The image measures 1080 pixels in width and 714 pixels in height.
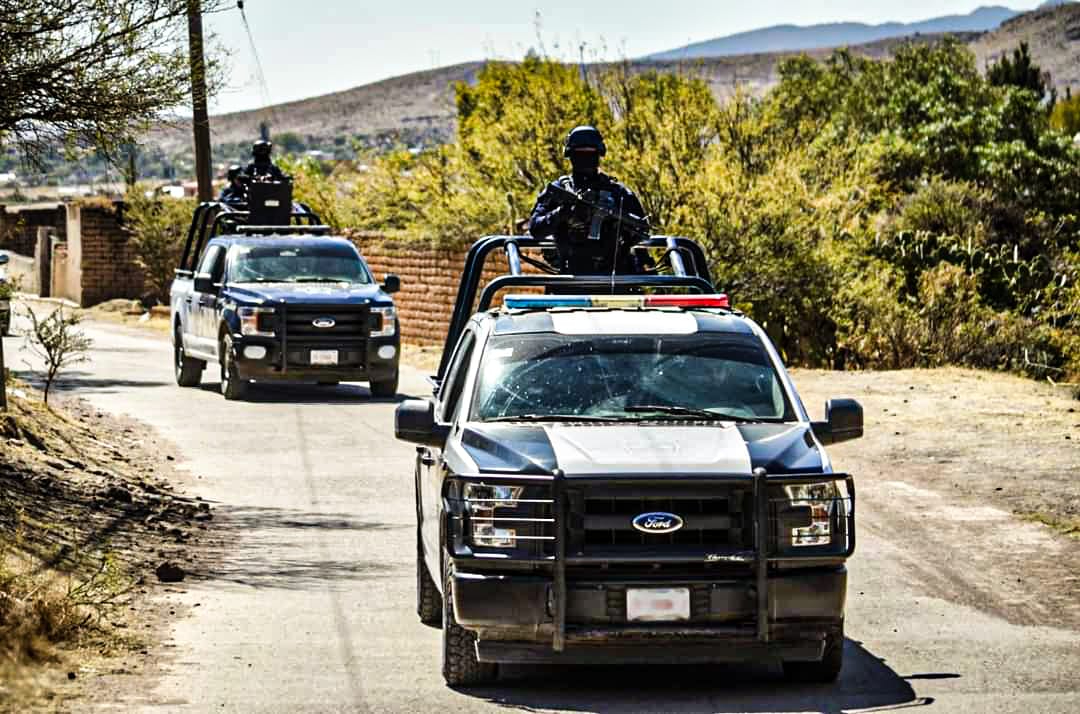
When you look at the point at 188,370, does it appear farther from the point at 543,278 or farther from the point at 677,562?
the point at 677,562

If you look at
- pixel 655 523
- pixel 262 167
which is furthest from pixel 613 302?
pixel 262 167

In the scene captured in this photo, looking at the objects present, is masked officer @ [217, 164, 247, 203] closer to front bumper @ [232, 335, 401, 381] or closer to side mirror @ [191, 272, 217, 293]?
side mirror @ [191, 272, 217, 293]

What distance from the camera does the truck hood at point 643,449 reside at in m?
7.65

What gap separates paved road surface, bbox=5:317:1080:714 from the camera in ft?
25.6

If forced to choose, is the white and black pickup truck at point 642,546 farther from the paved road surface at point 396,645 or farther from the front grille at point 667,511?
the paved road surface at point 396,645

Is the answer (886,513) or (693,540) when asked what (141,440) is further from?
(693,540)

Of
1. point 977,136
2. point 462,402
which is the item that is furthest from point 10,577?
point 977,136

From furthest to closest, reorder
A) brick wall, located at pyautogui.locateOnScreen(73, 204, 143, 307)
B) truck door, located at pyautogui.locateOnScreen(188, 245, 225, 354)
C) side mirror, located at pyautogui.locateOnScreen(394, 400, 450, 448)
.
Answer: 1. brick wall, located at pyautogui.locateOnScreen(73, 204, 143, 307)
2. truck door, located at pyautogui.locateOnScreen(188, 245, 225, 354)
3. side mirror, located at pyautogui.locateOnScreen(394, 400, 450, 448)

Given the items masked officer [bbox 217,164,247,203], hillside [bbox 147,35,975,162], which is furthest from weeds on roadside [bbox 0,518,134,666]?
hillside [bbox 147,35,975,162]

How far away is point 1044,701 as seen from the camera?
7777mm

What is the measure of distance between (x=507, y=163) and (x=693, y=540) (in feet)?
66.9

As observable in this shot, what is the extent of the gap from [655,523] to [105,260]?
4079cm

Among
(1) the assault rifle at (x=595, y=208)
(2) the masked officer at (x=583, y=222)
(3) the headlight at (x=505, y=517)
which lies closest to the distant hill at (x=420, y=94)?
(2) the masked officer at (x=583, y=222)

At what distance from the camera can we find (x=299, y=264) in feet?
74.8
